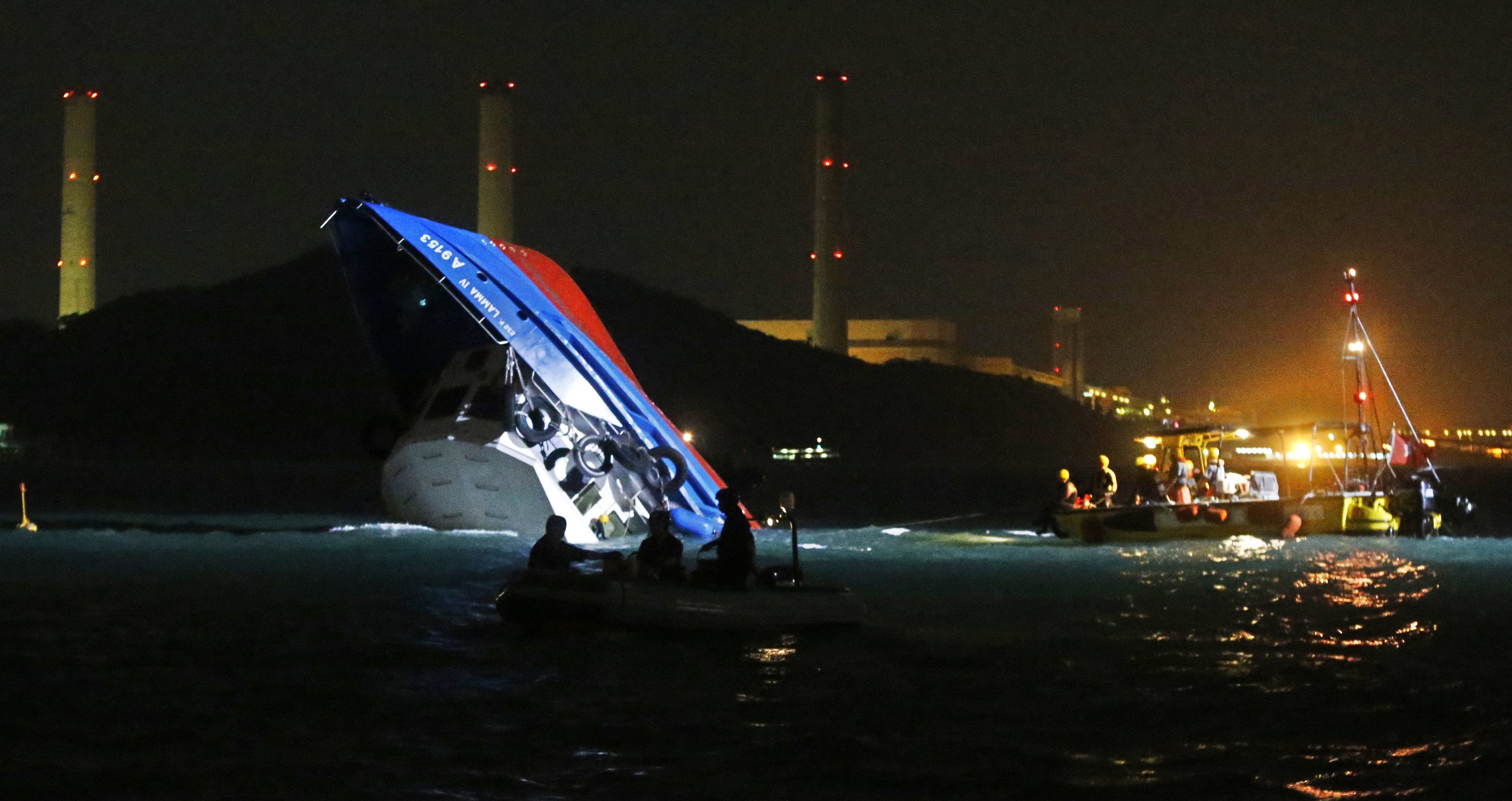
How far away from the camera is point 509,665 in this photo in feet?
49.0

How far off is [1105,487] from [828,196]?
268 feet

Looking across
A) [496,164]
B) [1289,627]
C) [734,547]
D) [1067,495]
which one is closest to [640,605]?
[734,547]

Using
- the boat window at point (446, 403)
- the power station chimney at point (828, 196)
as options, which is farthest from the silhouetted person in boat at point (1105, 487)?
the power station chimney at point (828, 196)

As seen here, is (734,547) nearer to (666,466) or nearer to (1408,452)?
(666,466)

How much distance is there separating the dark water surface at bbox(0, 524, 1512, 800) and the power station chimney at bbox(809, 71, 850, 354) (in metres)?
88.7

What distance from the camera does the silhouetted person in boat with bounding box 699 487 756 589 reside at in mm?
16641

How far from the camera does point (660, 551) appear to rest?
17.3m

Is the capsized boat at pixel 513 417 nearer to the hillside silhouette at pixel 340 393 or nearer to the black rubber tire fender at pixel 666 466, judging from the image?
the black rubber tire fender at pixel 666 466

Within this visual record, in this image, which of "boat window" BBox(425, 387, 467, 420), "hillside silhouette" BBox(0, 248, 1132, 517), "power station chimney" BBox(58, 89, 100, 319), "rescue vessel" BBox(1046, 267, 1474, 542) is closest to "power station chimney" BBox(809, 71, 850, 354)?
"hillside silhouette" BBox(0, 248, 1132, 517)

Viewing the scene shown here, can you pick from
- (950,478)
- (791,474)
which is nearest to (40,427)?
(791,474)

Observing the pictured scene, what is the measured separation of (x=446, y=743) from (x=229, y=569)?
13.9 metres

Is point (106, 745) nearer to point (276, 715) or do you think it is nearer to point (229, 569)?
point (276, 715)

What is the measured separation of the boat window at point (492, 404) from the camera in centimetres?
2689

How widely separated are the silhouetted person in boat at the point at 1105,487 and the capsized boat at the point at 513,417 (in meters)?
7.19
